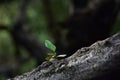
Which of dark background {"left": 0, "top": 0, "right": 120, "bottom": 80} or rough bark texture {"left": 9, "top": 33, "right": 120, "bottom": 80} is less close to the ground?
dark background {"left": 0, "top": 0, "right": 120, "bottom": 80}

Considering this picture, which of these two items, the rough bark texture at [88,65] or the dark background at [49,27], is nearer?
the rough bark texture at [88,65]

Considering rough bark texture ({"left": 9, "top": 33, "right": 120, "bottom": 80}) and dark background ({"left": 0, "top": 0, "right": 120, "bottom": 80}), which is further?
dark background ({"left": 0, "top": 0, "right": 120, "bottom": 80})

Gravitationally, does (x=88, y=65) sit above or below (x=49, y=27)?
below

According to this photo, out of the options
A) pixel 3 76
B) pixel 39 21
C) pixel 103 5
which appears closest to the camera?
pixel 103 5

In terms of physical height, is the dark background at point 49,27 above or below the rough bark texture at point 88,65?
above

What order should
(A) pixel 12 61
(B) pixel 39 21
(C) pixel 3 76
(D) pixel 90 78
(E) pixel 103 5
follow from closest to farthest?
1. (D) pixel 90 78
2. (E) pixel 103 5
3. (C) pixel 3 76
4. (A) pixel 12 61
5. (B) pixel 39 21

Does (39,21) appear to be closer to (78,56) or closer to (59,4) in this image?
(59,4)

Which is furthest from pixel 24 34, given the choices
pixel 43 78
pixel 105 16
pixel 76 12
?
pixel 43 78

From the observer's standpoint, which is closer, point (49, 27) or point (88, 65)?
point (88, 65)
